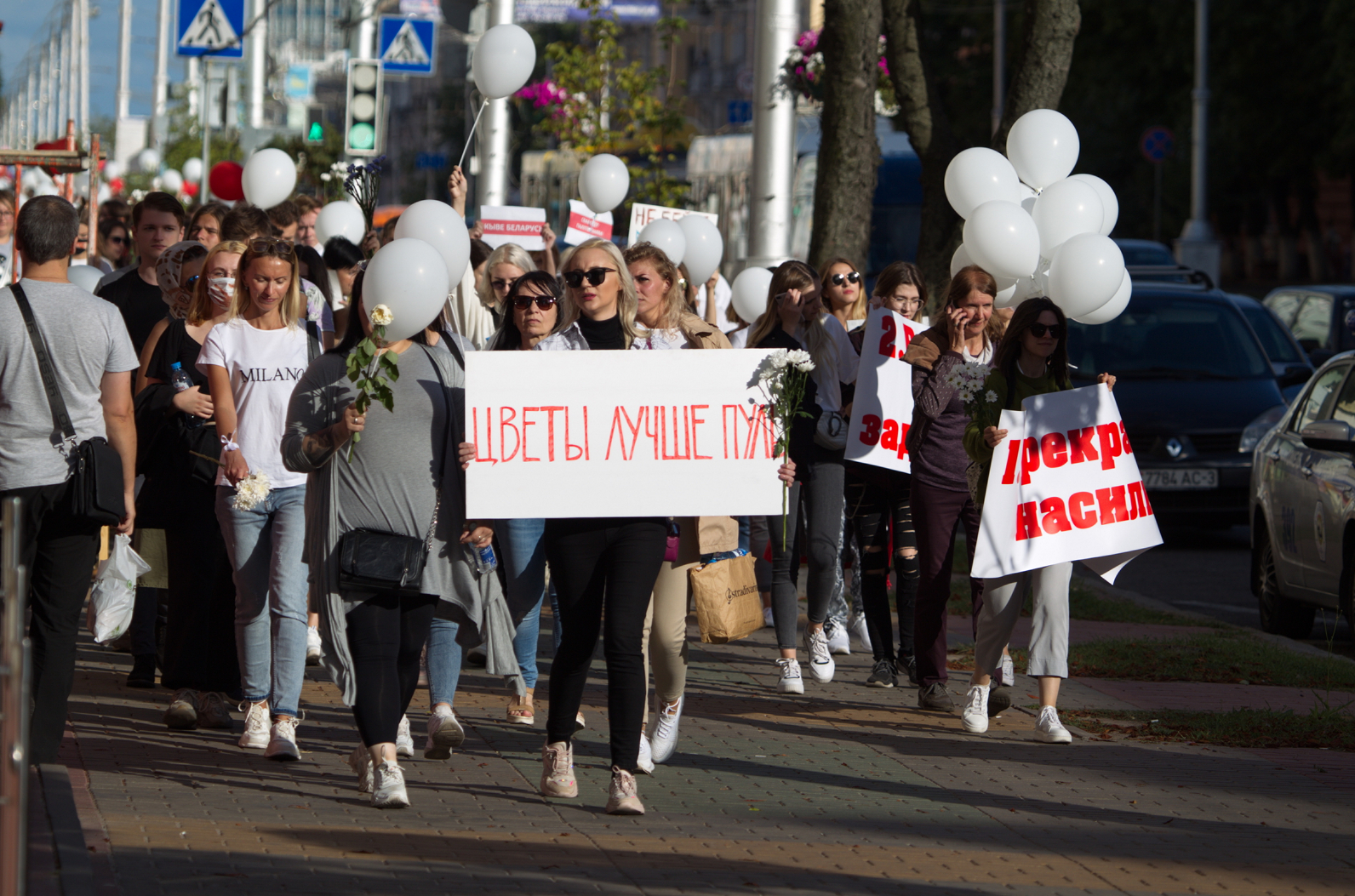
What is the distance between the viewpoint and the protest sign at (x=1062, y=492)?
7758mm

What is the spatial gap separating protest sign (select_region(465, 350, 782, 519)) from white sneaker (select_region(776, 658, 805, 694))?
2.18m

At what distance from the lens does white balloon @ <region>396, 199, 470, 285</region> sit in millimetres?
7480

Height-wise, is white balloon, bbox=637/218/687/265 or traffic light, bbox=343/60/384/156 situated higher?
traffic light, bbox=343/60/384/156

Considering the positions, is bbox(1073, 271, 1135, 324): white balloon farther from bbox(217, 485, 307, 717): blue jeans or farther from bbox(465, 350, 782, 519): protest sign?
bbox(217, 485, 307, 717): blue jeans

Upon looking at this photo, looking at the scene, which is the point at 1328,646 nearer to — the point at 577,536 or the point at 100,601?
the point at 577,536

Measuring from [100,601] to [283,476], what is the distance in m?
0.82

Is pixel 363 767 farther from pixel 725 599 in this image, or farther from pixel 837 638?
pixel 837 638

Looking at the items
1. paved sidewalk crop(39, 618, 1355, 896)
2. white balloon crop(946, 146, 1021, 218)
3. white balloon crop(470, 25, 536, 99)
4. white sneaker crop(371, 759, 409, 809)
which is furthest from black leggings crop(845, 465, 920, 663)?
white balloon crop(470, 25, 536, 99)

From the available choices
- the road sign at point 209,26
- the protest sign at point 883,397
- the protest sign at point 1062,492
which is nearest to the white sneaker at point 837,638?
the protest sign at point 883,397

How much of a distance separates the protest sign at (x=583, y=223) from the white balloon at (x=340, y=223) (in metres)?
1.55

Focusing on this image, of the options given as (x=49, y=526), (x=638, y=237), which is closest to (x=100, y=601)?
(x=49, y=526)

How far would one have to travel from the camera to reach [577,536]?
6.51m

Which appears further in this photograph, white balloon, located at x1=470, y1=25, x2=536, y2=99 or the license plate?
the license plate

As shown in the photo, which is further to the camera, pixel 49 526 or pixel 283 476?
pixel 283 476
